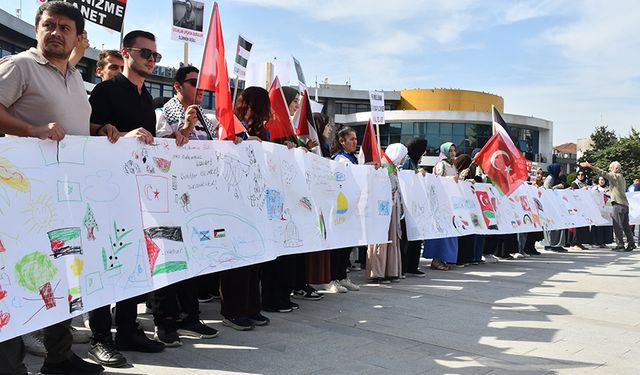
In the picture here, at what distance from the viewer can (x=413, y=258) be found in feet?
26.9

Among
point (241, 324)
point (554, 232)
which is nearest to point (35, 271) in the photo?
point (241, 324)

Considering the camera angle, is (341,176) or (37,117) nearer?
(37,117)

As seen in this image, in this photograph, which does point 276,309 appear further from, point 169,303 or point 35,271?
point 35,271

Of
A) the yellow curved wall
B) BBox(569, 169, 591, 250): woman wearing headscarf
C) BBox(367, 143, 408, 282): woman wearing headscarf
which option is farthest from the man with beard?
the yellow curved wall

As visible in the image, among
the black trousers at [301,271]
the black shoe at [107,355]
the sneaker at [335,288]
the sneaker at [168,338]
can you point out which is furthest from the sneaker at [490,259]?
the black shoe at [107,355]

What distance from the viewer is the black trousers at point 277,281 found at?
5.39m

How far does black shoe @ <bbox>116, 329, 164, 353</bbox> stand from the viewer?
3.85 metres

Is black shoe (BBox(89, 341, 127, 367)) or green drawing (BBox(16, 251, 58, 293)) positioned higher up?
green drawing (BBox(16, 251, 58, 293))

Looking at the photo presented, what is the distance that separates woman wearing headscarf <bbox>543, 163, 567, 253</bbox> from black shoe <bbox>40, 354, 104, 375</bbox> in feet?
37.5

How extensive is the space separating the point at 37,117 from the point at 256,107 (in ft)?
6.94

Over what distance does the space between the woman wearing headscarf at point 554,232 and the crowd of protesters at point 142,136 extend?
697 centimetres

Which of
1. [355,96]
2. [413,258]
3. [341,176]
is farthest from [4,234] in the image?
[355,96]

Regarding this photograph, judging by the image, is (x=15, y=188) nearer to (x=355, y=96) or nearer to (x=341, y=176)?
(x=341, y=176)

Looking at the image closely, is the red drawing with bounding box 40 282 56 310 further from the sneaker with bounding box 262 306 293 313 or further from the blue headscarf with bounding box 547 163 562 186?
the blue headscarf with bounding box 547 163 562 186
